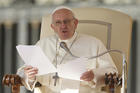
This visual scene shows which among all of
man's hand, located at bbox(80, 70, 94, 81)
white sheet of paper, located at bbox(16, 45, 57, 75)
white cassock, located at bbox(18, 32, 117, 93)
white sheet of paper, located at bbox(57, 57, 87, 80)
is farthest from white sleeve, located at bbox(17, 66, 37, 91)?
man's hand, located at bbox(80, 70, 94, 81)

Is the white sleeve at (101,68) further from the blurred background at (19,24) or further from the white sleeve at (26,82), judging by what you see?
the blurred background at (19,24)

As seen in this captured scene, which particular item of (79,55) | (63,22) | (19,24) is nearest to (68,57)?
(79,55)

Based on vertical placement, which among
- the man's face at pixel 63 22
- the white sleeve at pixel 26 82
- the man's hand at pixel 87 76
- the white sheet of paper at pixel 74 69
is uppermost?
the man's face at pixel 63 22

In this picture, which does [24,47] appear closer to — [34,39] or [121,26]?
[121,26]

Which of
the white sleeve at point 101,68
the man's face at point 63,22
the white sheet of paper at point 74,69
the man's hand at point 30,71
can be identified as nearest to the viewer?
the white sheet of paper at point 74,69

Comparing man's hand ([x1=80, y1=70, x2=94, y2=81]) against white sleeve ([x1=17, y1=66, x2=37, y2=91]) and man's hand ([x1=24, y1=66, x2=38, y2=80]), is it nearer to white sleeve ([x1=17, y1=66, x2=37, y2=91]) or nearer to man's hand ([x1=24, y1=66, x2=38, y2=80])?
man's hand ([x1=24, y1=66, x2=38, y2=80])

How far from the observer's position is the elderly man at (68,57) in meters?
3.28

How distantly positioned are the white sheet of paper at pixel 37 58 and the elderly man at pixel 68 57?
49 mm

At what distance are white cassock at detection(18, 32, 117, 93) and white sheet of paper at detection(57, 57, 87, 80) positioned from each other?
0.19m

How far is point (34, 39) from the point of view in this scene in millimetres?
6285

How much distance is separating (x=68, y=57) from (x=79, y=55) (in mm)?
110

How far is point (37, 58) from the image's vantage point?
3.13 meters

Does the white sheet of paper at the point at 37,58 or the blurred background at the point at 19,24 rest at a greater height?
the blurred background at the point at 19,24

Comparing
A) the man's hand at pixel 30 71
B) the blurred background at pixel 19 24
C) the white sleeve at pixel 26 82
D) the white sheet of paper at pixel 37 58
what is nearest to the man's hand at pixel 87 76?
the white sheet of paper at pixel 37 58
